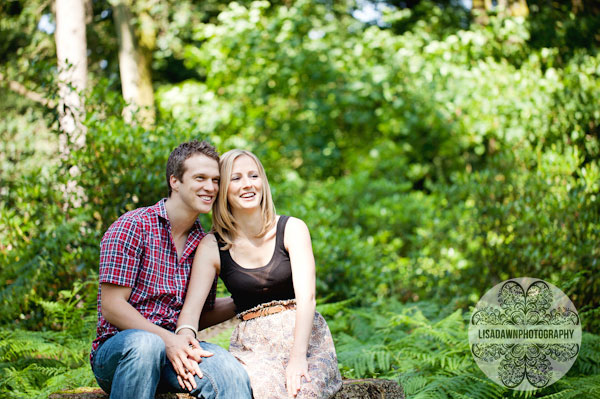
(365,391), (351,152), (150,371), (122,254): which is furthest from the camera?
(351,152)

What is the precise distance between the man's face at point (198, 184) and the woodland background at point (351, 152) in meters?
1.35

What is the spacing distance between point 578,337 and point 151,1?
935cm

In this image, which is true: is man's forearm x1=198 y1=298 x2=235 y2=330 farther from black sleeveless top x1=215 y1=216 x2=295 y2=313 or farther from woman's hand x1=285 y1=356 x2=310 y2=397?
woman's hand x1=285 y1=356 x2=310 y2=397

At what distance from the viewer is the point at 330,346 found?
9.47 feet

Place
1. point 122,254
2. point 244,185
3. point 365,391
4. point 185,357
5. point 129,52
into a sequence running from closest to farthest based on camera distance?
point 185,357 < point 122,254 < point 365,391 < point 244,185 < point 129,52

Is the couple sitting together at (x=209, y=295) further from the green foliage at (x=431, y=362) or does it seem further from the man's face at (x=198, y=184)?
the green foliage at (x=431, y=362)

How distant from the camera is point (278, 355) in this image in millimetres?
2773

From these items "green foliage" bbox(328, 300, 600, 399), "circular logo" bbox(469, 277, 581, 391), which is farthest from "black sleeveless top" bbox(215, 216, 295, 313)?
"circular logo" bbox(469, 277, 581, 391)

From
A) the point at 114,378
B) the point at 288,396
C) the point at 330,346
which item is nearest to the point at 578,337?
the point at 330,346

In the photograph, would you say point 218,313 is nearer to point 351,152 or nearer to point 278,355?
point 278,355

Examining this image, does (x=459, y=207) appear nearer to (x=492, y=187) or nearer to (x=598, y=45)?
(x=492, y=187)

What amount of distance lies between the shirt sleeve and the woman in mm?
314

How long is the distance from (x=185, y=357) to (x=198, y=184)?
2.89 ft

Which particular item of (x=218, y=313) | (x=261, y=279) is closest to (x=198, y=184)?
(x=261, y=279)
